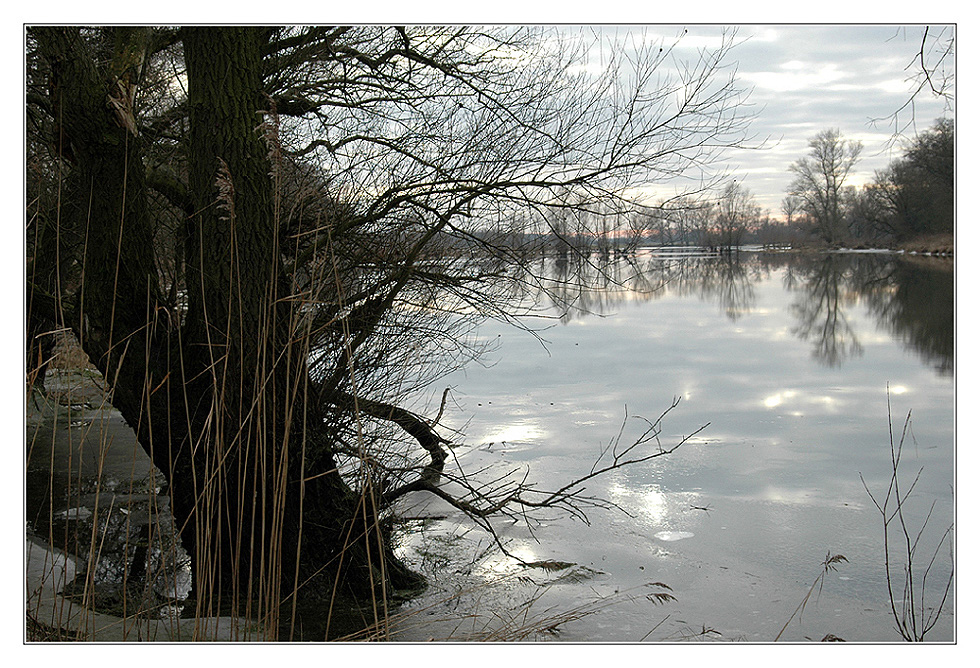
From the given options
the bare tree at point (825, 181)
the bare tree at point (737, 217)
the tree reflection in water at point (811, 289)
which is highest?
the bare tree at point (825, 181)

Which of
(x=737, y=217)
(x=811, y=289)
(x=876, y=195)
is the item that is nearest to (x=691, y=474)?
(x=876, y=195)

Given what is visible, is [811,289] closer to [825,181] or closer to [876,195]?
[825,181]

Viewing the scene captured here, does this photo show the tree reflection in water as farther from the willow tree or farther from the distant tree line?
the distant tree line

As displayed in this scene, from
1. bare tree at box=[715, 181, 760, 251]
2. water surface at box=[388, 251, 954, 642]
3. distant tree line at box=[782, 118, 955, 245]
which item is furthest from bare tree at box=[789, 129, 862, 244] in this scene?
water surface at box=[388, 251, 954, 642]

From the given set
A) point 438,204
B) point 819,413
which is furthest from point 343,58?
point 819,413

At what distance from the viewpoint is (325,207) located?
124 inches

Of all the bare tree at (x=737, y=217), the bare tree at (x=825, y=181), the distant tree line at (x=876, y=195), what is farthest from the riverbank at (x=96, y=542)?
the bare tree at (x=825, y=181)

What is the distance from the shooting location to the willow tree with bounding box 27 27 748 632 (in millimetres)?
2898

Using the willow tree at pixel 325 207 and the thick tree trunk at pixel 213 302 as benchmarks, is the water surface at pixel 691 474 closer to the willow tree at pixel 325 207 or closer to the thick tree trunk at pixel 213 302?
the willow tree at pixel 325 207

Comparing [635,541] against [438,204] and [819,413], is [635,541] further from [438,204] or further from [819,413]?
[819,413]

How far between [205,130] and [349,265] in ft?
2.58

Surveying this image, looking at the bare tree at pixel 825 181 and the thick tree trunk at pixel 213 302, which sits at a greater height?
the bare tree at pixel 825 181

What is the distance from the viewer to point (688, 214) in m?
3.72

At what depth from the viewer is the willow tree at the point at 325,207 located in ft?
9.51
